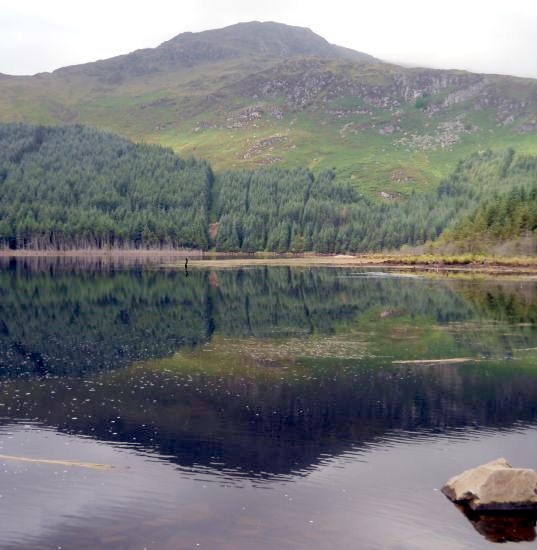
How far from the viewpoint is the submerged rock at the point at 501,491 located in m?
23.9

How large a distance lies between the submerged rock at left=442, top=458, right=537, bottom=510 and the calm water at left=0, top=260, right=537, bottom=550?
74cm

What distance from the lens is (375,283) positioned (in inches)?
4592

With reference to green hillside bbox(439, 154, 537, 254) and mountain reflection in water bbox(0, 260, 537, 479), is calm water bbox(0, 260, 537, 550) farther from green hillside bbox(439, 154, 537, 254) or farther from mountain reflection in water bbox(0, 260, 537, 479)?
green hillside bbox(439, 154, 537, 254)

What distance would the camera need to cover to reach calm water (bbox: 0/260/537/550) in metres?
22.6

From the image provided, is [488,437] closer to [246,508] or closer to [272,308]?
[246,508]

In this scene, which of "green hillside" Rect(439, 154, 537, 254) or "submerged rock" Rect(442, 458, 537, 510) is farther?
"green hillside" Rect(439, 154, 537, 254)

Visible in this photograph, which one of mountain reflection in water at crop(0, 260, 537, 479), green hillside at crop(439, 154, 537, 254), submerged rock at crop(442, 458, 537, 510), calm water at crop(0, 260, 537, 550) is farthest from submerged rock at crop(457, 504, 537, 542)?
green hillside at crop(439, 154, 537, 254)

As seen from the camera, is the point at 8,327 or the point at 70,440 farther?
the point at 8,327

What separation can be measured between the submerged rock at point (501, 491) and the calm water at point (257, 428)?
74 centimetres

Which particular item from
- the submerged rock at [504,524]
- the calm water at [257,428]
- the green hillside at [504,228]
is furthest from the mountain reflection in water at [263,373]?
the green hillside at [504,228]

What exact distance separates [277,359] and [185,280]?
77.5 m

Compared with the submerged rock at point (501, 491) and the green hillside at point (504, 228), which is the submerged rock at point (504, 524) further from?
the green hillside at point (504, 228)

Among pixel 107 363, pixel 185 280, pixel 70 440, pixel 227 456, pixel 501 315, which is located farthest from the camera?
pixel 185 280

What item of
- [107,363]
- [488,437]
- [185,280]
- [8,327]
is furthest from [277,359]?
[185,280]
